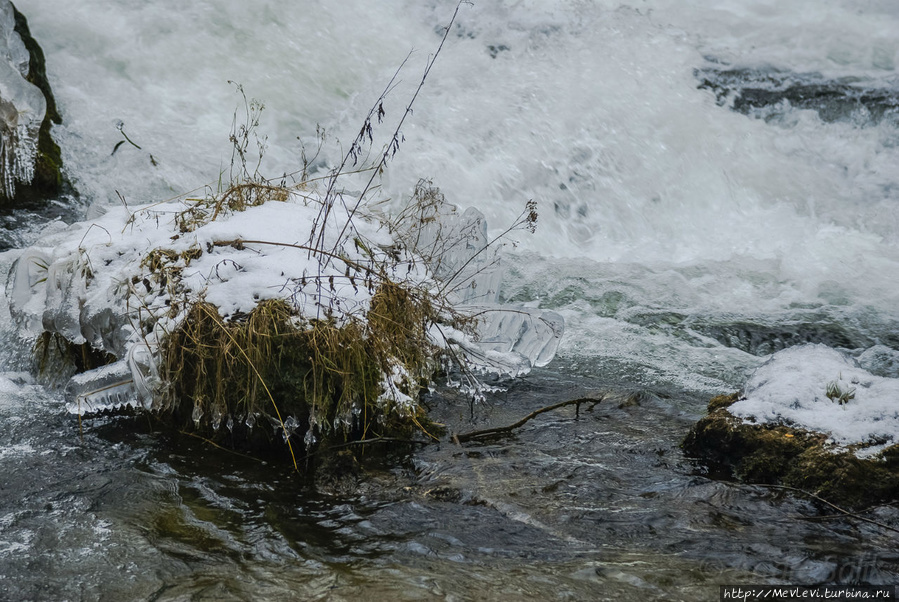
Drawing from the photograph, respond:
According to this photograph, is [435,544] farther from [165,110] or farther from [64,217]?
[165,110]

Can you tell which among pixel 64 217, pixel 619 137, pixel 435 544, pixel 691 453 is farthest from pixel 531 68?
pixel 435 544

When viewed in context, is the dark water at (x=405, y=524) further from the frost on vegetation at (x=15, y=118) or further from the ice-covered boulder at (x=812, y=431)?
the frost on vegetation at (x=15, y=118)

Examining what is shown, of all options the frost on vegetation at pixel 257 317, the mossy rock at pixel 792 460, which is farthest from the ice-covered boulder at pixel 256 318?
the mossy rock at pixel 792 460

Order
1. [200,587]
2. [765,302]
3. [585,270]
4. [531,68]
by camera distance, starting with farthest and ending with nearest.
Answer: [531,68] → [585,270] → [765,302] → [200,587]

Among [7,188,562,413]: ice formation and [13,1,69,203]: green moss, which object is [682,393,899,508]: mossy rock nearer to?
[7,188,562,413]: ice formation

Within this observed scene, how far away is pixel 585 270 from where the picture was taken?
22.8 feet

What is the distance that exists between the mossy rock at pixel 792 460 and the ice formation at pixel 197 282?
46.0 inches

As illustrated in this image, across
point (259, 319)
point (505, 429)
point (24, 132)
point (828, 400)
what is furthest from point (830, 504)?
point (24, 132)

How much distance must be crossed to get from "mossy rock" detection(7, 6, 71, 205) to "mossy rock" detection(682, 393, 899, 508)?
19.3 feet

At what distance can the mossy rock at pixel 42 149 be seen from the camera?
6953mm

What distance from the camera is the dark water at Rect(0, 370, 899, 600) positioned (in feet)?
8.85

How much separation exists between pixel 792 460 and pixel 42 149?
6.71 meters

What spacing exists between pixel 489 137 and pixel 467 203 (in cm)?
116

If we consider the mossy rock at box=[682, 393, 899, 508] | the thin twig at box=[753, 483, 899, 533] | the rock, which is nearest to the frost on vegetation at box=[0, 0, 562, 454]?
the mossy rock at box=[682, 393, 899, 508]
